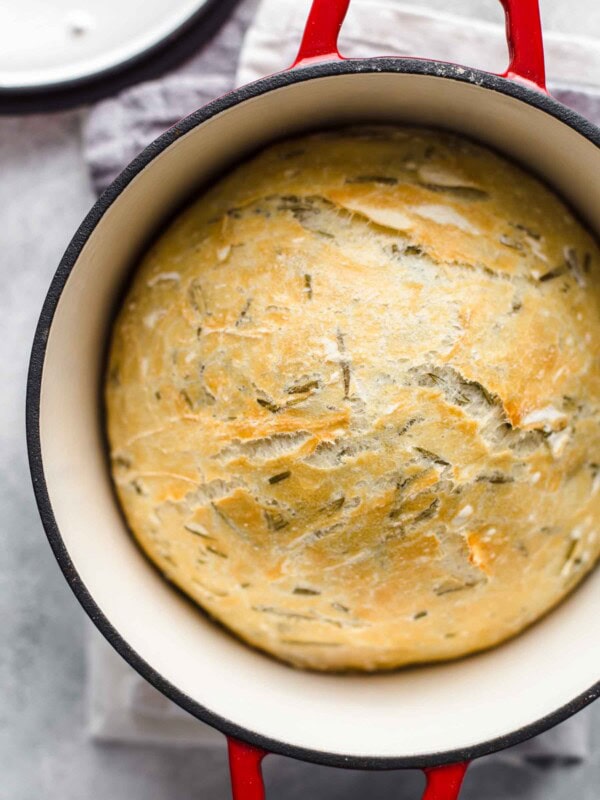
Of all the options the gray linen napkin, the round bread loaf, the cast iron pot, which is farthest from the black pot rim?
the gray linen napkin

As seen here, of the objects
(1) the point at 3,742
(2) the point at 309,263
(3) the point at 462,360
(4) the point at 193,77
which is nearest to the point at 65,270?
(2) the point at 309,263

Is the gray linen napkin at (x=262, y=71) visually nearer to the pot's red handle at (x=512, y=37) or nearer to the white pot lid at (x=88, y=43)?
the white pot lid at (x=88, y=43)

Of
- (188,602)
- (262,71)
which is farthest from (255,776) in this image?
(262,71)

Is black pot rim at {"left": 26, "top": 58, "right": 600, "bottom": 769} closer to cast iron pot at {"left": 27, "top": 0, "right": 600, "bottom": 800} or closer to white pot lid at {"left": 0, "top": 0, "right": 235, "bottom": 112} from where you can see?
cast iron pot at {"left": 27, "top": 0, "right": 600, "bottom": 800}

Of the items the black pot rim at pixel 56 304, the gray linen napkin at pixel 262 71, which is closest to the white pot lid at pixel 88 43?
the gray linen napkin at pixel 262 71

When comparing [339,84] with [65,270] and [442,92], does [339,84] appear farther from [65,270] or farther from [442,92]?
[65,270]

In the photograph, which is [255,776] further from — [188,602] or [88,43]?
[88,43]
